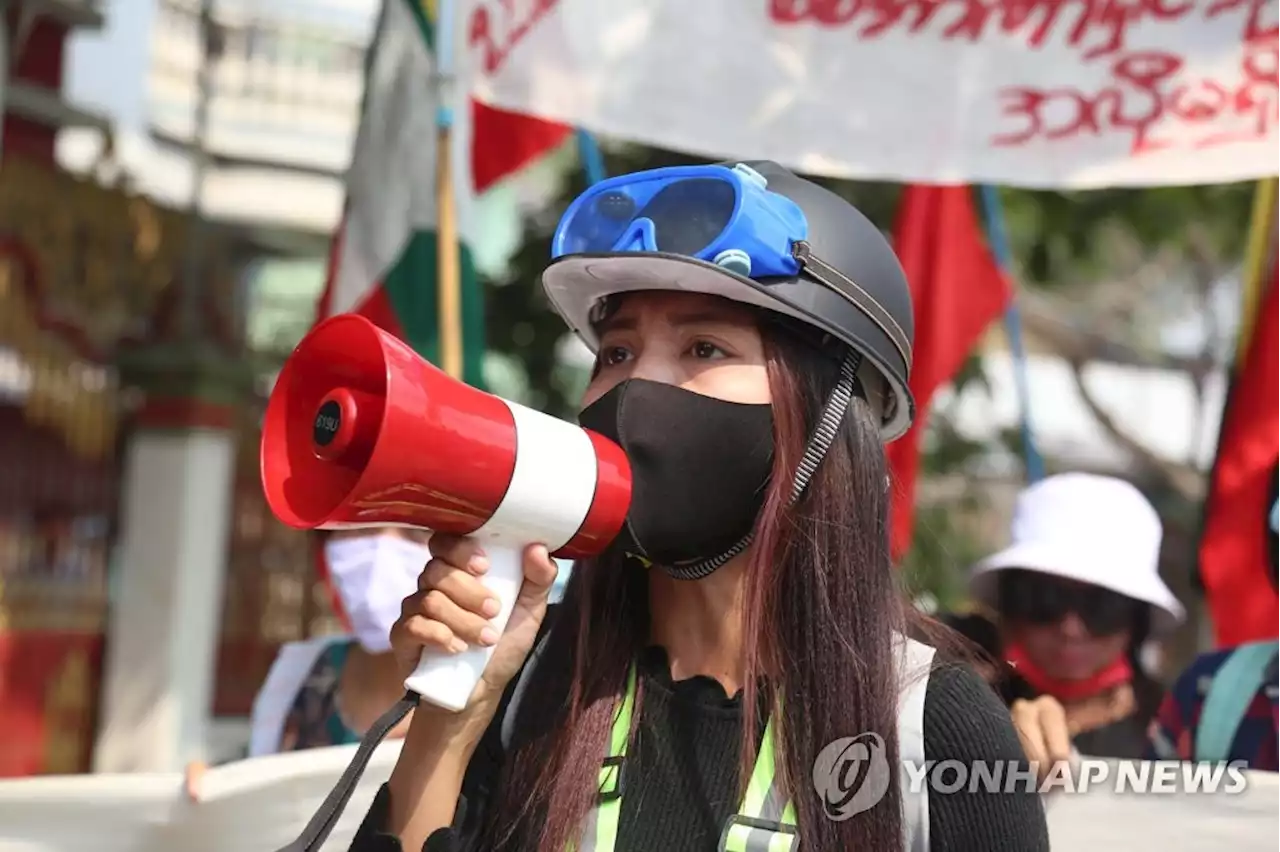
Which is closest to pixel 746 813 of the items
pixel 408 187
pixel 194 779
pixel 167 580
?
pixel 194 779

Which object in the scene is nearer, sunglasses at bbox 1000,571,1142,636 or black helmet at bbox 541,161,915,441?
black helmet at bbox 541,161,915,441

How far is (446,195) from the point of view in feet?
11.5

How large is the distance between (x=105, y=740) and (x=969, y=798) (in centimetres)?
598

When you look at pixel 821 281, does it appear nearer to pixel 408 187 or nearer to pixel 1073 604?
pixel 1073 604

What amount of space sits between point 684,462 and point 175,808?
102 centimetres

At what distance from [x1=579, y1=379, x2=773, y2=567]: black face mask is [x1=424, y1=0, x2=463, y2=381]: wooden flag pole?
67.7 inches

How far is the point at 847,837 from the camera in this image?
59.1 inches

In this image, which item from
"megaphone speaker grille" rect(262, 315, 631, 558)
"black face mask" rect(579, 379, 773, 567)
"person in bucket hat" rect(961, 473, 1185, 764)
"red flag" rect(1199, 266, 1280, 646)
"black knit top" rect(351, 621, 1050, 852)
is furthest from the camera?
"red flag" rect(1199, 266, 1280, 646)

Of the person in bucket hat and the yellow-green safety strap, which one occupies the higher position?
the person in bucket hat

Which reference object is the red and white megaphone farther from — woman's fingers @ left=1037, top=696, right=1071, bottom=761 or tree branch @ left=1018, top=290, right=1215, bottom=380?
tree branch @ left=1018, top=290, right=1215, bottom=380

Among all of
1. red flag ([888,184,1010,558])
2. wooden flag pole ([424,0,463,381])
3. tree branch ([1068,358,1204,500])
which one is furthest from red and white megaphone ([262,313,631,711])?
tree branch ([1068,358,1204,500])

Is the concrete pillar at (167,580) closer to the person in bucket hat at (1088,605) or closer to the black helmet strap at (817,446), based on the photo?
the person in bucket hat at (1088,605)

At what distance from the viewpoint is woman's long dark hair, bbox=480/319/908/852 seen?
1571mm

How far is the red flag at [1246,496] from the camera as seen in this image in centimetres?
336
